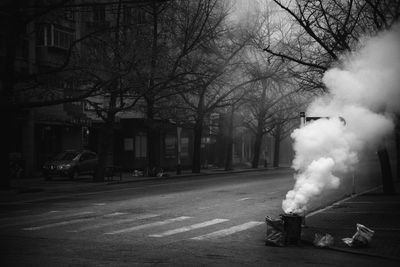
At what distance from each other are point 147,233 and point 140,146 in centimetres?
3724

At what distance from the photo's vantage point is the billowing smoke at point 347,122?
40.4ft

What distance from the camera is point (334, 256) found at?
1034cm

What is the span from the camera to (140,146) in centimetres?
5019

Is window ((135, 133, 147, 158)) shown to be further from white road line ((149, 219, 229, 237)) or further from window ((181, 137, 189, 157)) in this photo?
white road line ((149, 219, 229, 237))

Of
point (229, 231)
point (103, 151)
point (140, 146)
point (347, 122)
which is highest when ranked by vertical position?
point (347, 122)

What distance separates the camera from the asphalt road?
9.86 meters

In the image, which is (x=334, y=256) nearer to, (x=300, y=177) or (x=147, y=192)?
(x=300, y=177)

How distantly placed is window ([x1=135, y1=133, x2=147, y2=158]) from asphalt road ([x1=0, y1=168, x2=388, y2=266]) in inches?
1057

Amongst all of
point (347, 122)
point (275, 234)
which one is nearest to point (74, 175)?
point (347, 122)

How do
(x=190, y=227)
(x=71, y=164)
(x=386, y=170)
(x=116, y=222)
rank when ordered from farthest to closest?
(x=71, y=164), (x=386, y=170), (x=116, y=222), (x=190, y=227)

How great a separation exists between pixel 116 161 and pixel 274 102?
54.0 ft

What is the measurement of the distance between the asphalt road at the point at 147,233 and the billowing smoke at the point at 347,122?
169 centimetres

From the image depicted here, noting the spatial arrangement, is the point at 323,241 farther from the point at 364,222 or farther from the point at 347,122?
the point at 364,222

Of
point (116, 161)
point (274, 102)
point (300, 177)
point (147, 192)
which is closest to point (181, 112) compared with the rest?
point (116, 161)
